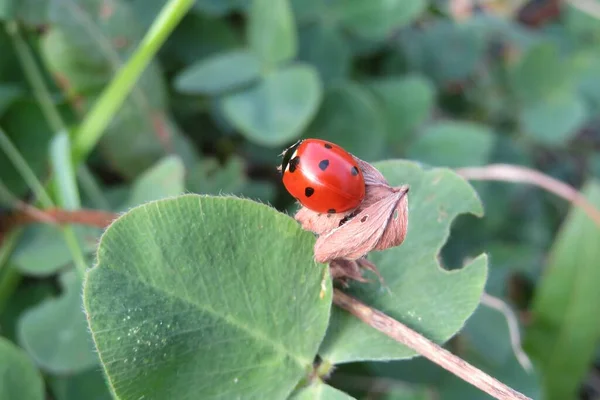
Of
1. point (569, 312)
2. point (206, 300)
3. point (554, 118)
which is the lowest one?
point (569, 312)

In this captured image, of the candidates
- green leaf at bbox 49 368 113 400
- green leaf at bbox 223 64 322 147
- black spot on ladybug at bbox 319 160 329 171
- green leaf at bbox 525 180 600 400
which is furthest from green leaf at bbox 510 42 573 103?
green leaf at bbox 49 368 113 400

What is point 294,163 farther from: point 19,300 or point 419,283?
point 19,300

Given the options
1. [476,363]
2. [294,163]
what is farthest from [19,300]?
[476,363]

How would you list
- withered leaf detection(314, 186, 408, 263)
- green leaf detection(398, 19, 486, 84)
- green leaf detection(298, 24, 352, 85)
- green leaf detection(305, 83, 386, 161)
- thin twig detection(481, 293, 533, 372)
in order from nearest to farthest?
withered leaf detection(314, 186, 408, 263), thin twig detection(481, 293, 533, 372), green leaf detection(305, 83, 386, 161), green leaf detection(298, 24, 352, 85), green leaf detection(398, 19, 486, 84)

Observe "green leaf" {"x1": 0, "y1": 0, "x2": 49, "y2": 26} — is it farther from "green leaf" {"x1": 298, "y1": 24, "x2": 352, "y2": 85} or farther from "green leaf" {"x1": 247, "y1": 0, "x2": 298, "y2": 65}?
"green leaf" {"x1": 298, "y1": 24, "x2": 352, "y2": 85}

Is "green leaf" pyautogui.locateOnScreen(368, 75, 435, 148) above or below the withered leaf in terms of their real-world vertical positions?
below
